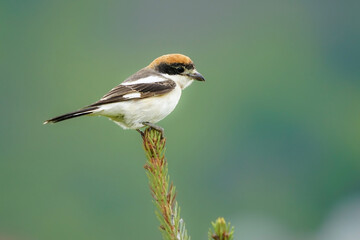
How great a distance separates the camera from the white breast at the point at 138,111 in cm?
430

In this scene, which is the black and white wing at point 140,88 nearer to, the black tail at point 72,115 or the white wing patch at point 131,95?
the white wing patch at point 131,95

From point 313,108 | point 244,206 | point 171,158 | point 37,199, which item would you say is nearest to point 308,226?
point 244,206

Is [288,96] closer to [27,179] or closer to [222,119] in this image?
[222,119]

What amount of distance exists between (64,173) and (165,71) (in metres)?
41.2

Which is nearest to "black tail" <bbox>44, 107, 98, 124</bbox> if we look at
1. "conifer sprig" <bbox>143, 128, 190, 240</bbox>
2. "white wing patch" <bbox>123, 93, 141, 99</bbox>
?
"white wing patch" <bbox>123, 93, 141, 99</bbox>

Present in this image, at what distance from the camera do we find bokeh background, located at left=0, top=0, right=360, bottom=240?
36.8m

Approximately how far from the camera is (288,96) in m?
50.6

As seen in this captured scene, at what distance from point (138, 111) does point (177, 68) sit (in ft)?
2.72

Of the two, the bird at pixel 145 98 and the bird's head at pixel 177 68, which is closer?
the bird at pixel 145 98

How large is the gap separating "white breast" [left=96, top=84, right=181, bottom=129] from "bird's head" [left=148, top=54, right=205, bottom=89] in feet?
1.64

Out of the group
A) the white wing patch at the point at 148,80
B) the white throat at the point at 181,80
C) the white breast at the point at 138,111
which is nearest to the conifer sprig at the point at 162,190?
the white breast at the point at 138,111

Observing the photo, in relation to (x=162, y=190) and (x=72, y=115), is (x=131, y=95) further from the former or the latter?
(x=162, y=190)

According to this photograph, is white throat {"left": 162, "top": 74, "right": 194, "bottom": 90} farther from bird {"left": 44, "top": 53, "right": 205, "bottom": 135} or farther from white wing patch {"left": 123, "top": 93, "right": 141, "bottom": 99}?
white wing patch {"left": 123, "top": 93, "right": 141, "bottom": 99}

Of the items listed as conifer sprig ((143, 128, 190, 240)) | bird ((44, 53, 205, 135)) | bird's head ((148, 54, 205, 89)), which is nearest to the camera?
conifer sprig ((143, 128, 190, 240))
